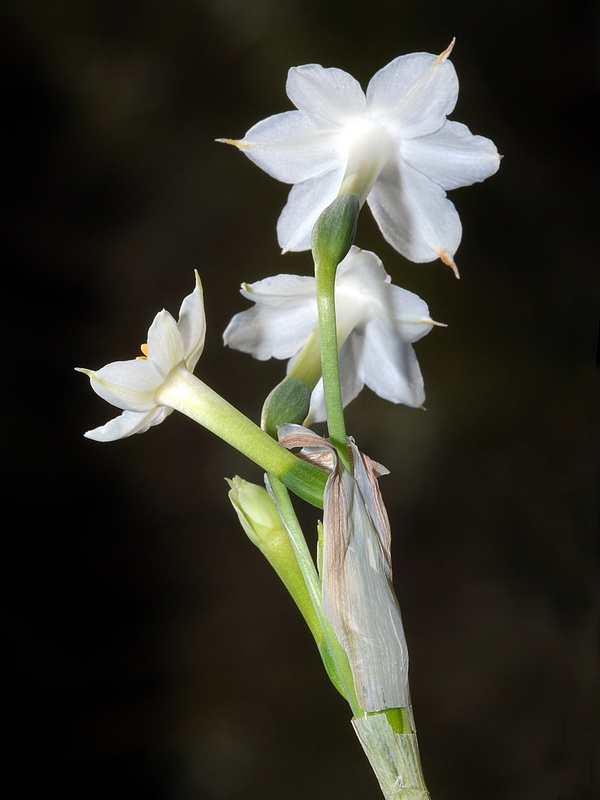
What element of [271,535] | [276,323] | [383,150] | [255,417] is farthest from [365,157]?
[255,417]

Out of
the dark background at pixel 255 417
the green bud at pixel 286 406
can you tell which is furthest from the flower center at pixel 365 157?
the dark background at pixel 255 417

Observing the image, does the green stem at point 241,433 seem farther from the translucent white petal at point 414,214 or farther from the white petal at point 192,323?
the translucent white petal at point 414,214

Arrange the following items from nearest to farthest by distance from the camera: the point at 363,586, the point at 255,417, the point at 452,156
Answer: the point at 363,586, the point at 452,156, the point at 255,417

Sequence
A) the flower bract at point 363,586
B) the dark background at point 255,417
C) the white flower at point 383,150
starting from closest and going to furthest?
the flower bract at point 363,586
the white flower at point 383,150
the dark background at point 255,417

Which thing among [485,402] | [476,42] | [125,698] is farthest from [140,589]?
[476,42]

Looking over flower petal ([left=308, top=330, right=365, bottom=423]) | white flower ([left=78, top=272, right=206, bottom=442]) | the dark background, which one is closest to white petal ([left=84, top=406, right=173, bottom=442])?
white flower ([left=78, top=272, right=206, bottom=442])

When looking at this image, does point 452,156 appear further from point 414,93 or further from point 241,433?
point 241,433

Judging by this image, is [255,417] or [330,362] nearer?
[330,362]
